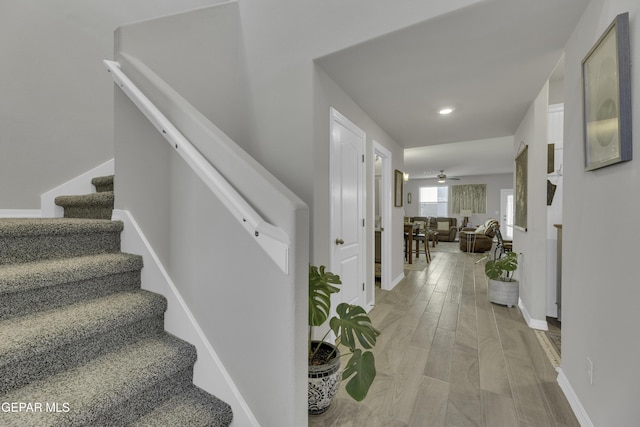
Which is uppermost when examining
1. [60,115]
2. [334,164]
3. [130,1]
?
[130,1]

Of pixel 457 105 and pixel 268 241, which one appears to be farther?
pixel 457 105

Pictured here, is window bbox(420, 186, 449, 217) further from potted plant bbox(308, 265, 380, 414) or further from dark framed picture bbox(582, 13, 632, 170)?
potted plant bbox(308, 265, 380, 414)

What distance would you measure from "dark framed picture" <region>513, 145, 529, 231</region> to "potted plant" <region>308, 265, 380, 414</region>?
2611 mm

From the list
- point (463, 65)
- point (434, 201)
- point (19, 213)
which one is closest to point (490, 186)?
point (434, 201)

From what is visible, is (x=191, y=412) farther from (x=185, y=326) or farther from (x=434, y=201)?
(x=434, y=201)

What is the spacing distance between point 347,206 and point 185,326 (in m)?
1.75

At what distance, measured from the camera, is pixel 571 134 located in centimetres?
173

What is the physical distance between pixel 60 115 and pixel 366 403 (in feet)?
10.3

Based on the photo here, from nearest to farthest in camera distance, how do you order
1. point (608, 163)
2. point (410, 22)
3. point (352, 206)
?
point (608, 163) < point (410, 22) < point (352, 206)

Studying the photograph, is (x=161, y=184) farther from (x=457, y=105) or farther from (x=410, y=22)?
(x=457, y=105)

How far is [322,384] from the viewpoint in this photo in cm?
154

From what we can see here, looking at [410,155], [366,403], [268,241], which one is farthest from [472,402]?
[410,155]

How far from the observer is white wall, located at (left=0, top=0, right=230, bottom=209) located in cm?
212
